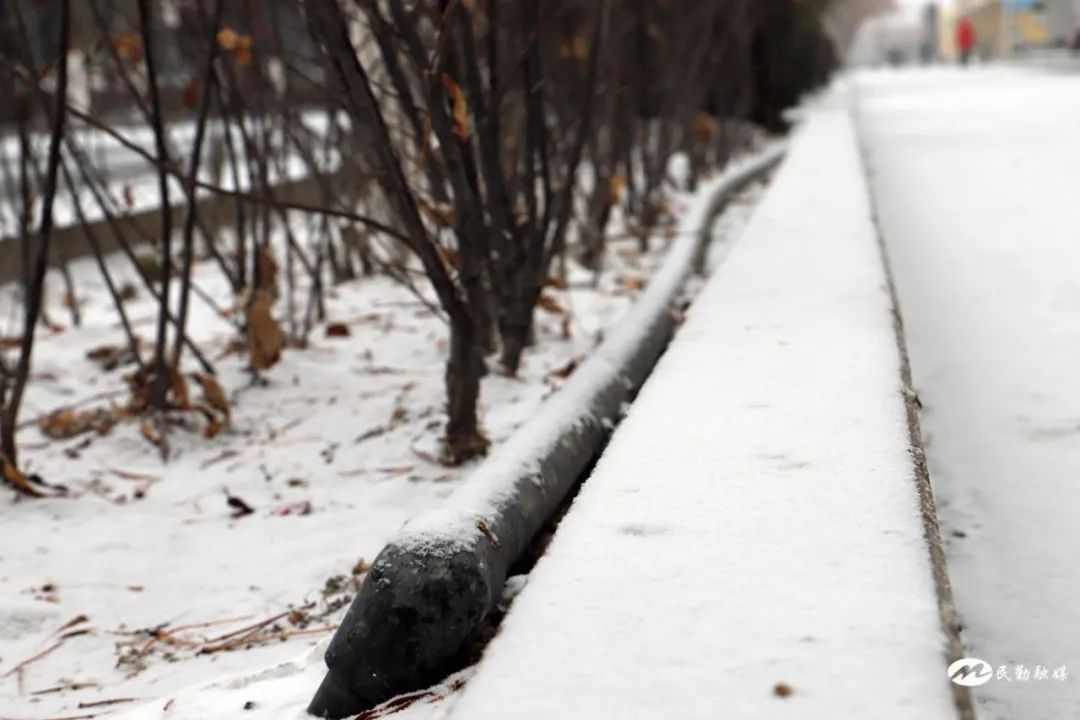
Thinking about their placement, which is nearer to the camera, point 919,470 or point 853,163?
point 919,470

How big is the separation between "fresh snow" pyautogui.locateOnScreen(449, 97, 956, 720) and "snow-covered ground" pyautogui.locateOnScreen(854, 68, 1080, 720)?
35 centimetres

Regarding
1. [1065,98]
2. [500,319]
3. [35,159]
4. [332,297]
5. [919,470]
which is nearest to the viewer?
[919,470]

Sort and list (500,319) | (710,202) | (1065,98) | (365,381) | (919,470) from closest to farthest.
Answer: (919,470)
(500,319)
(365,381)
(710,202)
(1065,98)

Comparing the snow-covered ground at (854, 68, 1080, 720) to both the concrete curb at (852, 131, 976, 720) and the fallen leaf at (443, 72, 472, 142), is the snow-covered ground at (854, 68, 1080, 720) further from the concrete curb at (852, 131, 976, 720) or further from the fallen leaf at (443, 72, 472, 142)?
the fallen leaf at (443, 72, 472, 142)

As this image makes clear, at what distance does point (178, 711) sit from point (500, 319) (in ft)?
6.26

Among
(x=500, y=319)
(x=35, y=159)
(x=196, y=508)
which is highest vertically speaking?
(x=35, y=159)

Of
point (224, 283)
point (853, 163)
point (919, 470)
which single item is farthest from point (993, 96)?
point (919, 470)

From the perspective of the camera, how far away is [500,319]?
3445mm

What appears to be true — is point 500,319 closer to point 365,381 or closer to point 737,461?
point 365,381

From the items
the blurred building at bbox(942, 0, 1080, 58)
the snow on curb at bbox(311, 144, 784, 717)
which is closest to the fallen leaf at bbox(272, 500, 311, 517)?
the snow on curb at bbox(311, 144, 784, 717)

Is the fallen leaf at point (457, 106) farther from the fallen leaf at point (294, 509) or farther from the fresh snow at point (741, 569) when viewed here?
the fallen leaf at point (294, 509)

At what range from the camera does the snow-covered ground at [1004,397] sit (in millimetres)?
1783

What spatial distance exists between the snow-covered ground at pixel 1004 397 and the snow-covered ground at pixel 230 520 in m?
0.93

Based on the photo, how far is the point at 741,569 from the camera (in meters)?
1.36
